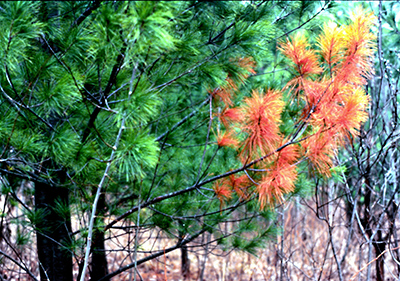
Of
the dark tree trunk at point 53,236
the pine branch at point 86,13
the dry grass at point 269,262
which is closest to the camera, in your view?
the pine branch at point 86,13

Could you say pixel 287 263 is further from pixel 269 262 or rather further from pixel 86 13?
pixel 86 13

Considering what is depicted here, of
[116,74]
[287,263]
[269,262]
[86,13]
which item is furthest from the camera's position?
[269,262]

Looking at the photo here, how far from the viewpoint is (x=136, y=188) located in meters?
3.07

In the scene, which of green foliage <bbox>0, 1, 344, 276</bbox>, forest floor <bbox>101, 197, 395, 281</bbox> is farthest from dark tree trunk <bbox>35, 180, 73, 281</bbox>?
forest floor <bbox>101, 197, 395, 281</bbox>

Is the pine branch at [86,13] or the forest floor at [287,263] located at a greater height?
the pine branch at [86,13]

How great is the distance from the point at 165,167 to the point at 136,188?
1.21 ft

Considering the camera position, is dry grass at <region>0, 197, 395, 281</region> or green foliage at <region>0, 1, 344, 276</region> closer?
green foliage at <region>0, 1, 344, 276</region>

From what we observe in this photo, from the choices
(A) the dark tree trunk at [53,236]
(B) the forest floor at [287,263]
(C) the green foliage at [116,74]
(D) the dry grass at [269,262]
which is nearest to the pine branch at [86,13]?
(C) the green foliage at [116,74]

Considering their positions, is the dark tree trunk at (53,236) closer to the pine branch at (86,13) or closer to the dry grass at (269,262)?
the dry grass at (269,262)

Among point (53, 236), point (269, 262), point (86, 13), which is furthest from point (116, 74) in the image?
point (269, 262)

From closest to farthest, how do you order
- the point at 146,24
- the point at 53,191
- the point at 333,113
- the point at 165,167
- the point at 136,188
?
the point at 146,24
the point at 333,113
the point at 53,191
the point at 165,167
the point at 136,188

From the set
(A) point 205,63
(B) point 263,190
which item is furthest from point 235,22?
(B) point 263,190

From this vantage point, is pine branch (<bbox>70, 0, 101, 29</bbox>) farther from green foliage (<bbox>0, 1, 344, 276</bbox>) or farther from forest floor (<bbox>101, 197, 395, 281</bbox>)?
forest floor (<bbox>101, 197, 395, 281</bbox>)

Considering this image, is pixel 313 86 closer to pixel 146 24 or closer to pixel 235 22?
pixel 235 22
